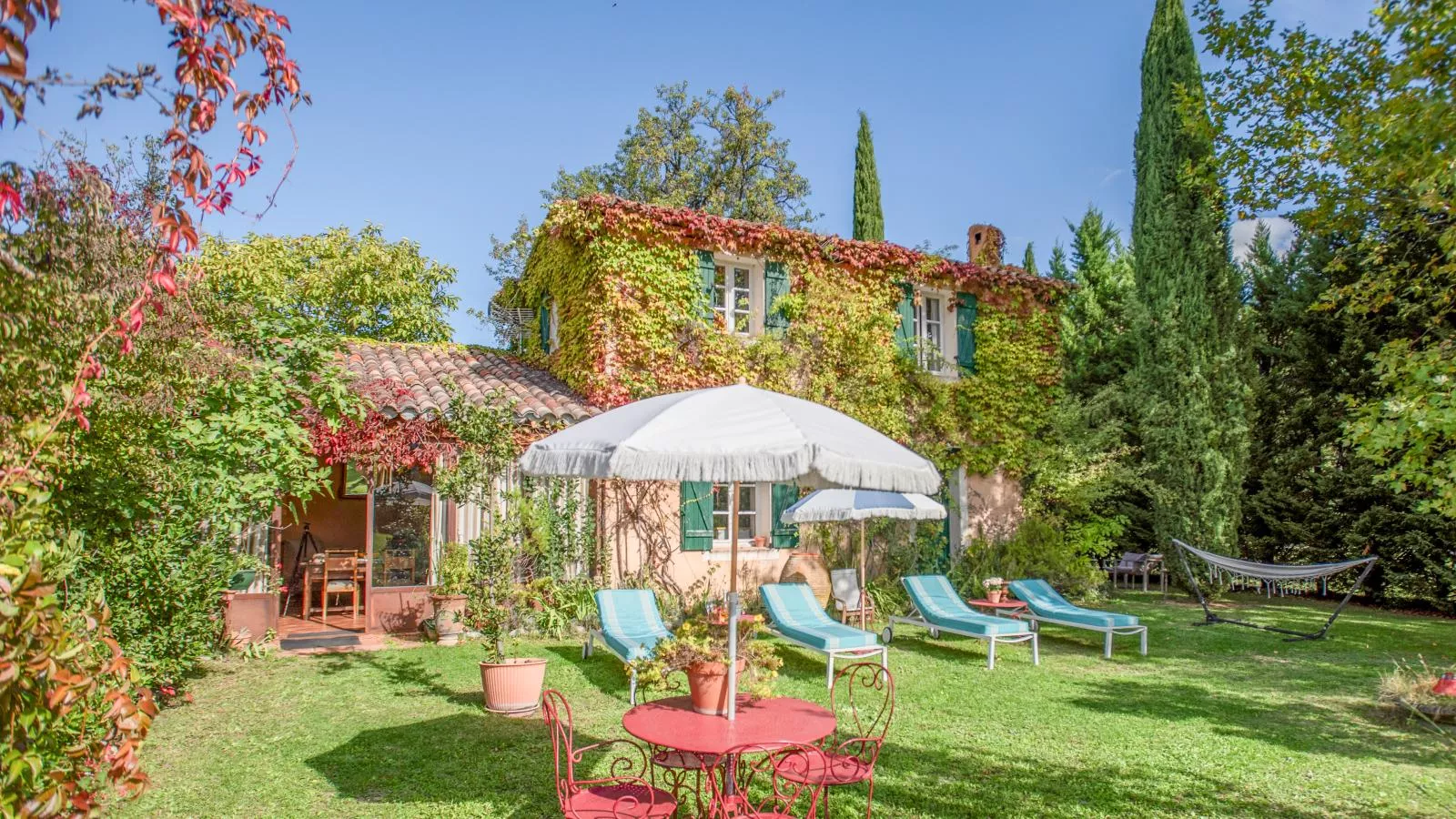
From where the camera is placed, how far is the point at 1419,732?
6.74 meters

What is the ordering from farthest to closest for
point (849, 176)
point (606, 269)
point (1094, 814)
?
point (849, 176), point (606, 269), point (1094, 814)

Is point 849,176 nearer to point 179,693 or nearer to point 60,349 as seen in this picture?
point 179,693

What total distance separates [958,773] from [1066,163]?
15706 millimetres

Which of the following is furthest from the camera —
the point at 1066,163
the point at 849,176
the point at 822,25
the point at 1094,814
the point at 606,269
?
the point at 849,176

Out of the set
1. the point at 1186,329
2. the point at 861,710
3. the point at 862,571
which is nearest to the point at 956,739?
the point at 861,710

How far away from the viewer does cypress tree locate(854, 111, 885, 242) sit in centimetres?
2148

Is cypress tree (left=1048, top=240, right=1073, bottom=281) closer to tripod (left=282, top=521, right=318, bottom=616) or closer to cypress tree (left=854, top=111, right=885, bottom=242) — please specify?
cypress tree (left=854, top=111, right=885, bottom=242)

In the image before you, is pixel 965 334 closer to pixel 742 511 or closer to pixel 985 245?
pixel 985 245

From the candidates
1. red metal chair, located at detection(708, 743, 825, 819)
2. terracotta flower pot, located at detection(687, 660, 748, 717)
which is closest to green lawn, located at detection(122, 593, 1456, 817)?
red metal chair, located at detection(708, 743, 825, 819)

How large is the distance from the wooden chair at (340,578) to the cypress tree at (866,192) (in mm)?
14449

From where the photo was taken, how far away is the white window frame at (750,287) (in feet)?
43.3

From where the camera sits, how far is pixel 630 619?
9359mm

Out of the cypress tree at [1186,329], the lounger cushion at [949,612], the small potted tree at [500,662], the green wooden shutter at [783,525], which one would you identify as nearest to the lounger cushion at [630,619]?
the small potted tree at [500,662]

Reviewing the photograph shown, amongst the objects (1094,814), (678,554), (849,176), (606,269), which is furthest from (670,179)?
(1094,814)
